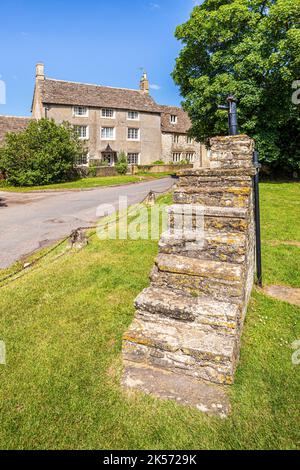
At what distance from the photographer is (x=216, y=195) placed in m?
5.21

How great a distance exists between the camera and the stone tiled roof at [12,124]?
33.5 m

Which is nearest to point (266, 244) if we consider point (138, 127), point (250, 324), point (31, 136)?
point (250, 324)

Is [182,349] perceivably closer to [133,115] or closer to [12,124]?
[12,124]

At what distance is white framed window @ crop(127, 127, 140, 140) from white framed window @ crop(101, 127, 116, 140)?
2.22 meters

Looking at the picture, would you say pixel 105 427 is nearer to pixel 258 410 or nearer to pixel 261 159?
Result: pixel 258 410

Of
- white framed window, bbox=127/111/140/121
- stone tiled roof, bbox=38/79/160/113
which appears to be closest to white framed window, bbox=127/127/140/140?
white framed window, bbox=127/111/140/121

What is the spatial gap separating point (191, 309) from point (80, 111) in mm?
36651

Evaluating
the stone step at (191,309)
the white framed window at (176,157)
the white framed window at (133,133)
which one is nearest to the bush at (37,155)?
the white framed window at (133,133)

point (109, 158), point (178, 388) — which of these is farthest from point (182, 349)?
point (109, 158)

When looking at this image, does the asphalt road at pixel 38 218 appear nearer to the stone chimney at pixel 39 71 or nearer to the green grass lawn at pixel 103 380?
the green grass lawn at pixel 103 380

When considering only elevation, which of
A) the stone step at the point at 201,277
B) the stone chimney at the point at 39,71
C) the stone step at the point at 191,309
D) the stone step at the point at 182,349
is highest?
the stone chimney at the point at 39,71

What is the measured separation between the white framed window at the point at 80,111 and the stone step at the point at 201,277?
116 feet

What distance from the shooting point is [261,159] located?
802 inches
